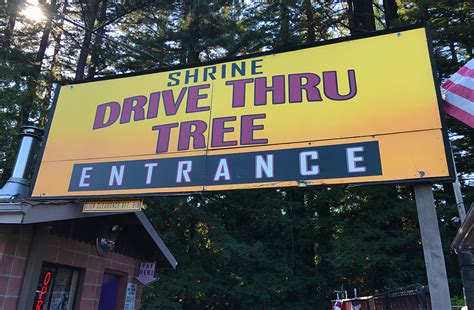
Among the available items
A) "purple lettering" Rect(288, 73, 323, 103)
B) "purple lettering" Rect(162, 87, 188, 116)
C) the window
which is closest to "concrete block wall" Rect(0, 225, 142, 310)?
the window

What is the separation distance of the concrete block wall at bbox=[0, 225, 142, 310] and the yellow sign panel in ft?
2.96

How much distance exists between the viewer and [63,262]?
623cm

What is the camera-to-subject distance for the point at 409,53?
4258 mm

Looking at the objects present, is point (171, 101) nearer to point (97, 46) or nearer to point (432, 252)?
point (432, 252)

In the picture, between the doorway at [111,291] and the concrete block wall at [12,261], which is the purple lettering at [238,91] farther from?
the doorway at [111,291]

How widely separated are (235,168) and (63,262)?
11.8 feet

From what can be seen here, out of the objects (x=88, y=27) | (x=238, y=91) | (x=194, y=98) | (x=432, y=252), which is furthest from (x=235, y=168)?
(x=88, y=27)

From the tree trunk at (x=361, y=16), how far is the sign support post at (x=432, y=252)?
1307 cm

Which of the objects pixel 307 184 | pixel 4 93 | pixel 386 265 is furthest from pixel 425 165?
pixel 4 93

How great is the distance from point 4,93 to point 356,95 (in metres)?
13.4

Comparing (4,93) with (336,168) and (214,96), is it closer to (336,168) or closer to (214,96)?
(214,96)

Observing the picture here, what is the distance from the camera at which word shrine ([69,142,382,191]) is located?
3895 mm

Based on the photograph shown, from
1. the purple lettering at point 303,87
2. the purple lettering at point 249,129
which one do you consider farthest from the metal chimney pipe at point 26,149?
the purple lettering at point 303,87

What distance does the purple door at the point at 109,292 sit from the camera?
24.3 ft
